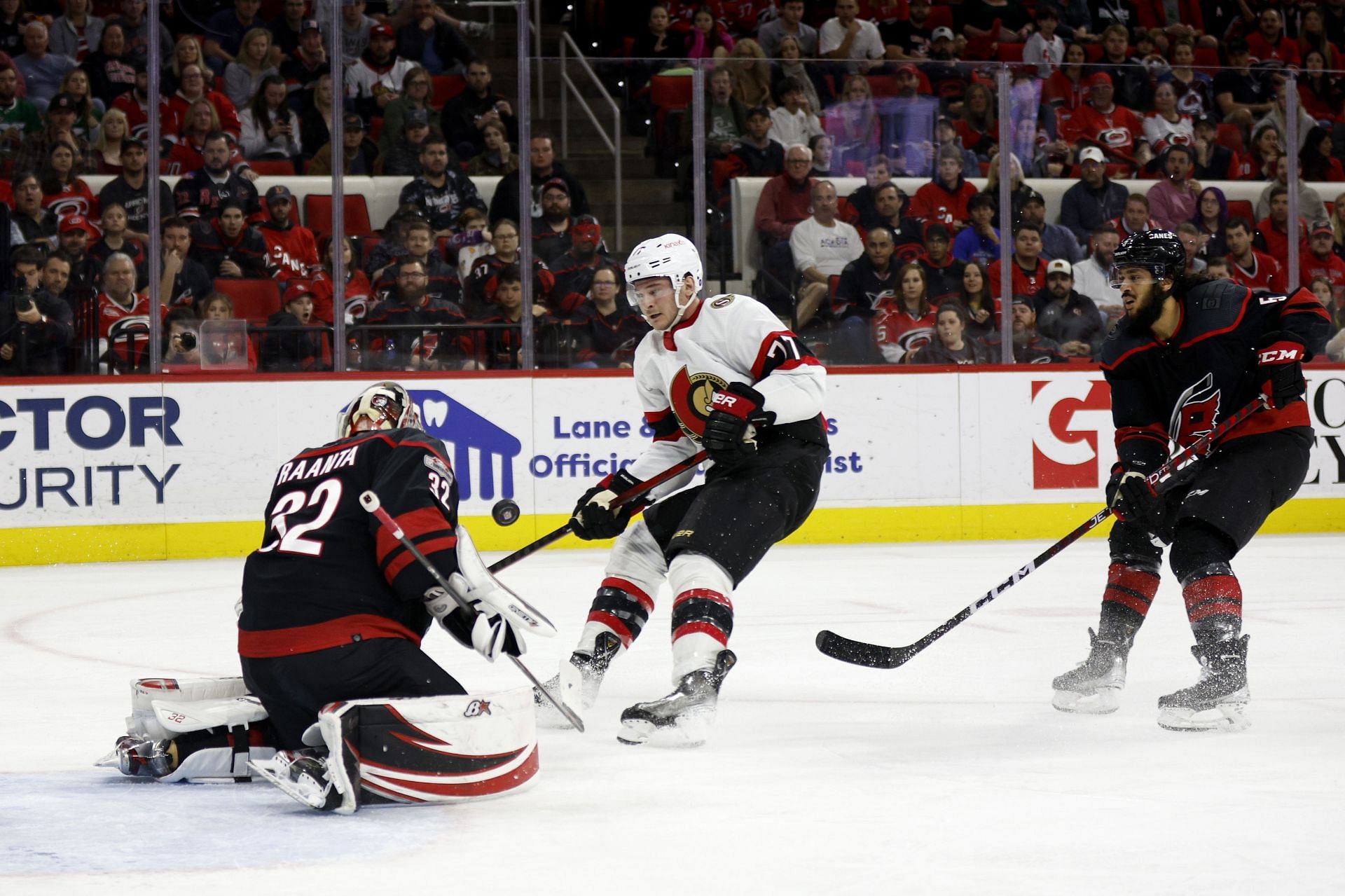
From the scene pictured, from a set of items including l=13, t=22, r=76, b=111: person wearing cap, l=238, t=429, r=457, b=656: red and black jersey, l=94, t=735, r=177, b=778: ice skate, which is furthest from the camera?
l=13, t=22, r=76, b=111: person wearing cap

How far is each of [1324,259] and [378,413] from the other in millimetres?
6595

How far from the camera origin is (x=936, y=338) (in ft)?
25.5

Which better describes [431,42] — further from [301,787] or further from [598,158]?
[301,787]

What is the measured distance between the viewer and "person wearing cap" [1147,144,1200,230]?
26.2 ft

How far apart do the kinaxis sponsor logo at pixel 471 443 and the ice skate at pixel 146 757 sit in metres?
4.27

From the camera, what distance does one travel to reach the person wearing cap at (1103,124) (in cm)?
798

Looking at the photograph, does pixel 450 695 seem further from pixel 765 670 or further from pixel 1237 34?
pixel 1237 34

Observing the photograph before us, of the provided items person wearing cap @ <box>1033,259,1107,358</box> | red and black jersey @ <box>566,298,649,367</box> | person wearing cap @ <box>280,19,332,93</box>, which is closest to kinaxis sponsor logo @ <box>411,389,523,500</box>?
red and black jersey @ <box>566,298,649,367</box>

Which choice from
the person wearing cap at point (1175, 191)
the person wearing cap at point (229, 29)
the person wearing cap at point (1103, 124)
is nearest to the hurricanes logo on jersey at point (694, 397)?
the person wearing cap at point (229, 29)

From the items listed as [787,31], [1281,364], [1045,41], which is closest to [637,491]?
[1281,364]

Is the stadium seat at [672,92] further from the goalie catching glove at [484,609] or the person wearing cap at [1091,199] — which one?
the goalie catching glove at [484,609]

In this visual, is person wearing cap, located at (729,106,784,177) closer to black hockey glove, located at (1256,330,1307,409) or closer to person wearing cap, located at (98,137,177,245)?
person wearing cap, located at (98,137,177,245)

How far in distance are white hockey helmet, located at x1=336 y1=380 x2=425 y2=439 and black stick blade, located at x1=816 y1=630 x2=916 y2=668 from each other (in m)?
1.12

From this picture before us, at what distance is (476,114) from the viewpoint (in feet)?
24.6
